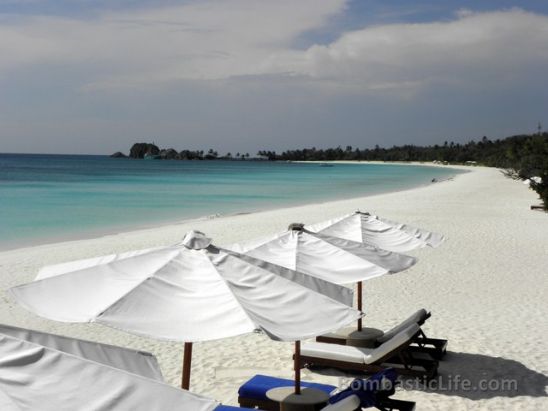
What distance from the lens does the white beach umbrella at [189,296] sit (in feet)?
14.3

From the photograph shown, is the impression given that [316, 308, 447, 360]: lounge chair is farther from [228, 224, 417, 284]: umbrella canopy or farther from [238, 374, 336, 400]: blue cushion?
[238, 374, 336, 400]: blue cushion

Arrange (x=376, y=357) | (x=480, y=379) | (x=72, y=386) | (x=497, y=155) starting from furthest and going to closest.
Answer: (x=497, y=155) < (x=480, y=379) < (x=376, y=357) < (x=72, y=386)

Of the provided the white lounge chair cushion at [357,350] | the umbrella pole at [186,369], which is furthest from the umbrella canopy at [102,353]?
the white lounge chair cushion at [357,350]

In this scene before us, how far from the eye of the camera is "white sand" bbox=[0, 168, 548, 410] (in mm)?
7496

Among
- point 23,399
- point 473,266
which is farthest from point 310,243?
point 473,266

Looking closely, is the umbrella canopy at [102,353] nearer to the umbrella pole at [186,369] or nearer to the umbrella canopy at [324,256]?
the umbrella pole at [186,369]

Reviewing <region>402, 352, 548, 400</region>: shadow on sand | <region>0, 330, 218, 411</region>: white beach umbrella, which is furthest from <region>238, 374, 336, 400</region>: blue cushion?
<region>0, 330, 218, 411</region>: white beach umbrella

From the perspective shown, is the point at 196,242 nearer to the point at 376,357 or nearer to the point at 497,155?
the point at 376,357

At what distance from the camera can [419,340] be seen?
8.12m

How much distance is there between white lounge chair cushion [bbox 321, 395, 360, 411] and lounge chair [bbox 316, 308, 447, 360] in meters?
2.56

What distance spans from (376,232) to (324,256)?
6.87 feet

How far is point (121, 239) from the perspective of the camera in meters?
21.3

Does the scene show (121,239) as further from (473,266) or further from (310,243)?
(310,243)

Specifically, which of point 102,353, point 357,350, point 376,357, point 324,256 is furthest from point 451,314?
point 102,353
